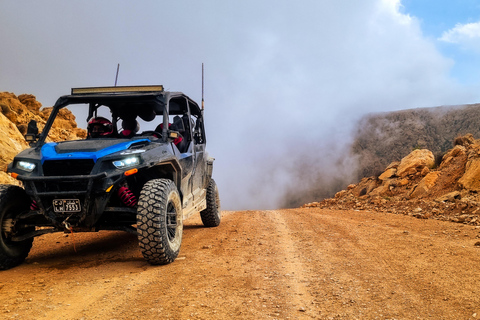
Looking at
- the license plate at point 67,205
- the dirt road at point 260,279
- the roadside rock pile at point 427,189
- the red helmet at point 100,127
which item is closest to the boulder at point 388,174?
the roadside rock pile at point 427,189

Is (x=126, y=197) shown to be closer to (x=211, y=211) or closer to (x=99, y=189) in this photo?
(x=99, y=189)

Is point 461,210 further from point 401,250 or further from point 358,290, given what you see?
point 358,290

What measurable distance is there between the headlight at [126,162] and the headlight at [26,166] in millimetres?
1052

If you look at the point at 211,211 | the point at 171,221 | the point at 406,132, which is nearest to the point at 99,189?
the point at 171,221

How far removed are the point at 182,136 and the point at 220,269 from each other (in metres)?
2.90

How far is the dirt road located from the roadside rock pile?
9.13 ft

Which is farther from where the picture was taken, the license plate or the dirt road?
the license plate

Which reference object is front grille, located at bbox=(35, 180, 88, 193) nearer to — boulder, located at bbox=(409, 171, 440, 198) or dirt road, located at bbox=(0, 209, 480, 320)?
dirt road, located at bbox=(0, 209, 480, 320)

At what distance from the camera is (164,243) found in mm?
4691

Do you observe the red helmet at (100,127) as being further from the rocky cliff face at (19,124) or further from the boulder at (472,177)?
the boulder at (472,177)

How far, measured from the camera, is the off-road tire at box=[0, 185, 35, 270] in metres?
4.87

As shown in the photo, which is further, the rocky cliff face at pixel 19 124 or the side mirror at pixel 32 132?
the rocky cliff face at pixel 19 124

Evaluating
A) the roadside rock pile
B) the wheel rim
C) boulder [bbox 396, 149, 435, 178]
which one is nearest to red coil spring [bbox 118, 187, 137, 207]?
the wheel rim

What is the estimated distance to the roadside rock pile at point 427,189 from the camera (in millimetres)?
9547
